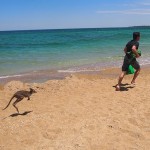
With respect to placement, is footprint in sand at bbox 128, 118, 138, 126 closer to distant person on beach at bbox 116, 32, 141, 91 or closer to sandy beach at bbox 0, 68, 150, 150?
sandy beach at bbox 0, 68, 150, 150

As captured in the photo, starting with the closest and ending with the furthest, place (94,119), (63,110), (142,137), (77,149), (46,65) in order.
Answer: (77,149)
(142,137)
(94,119)
(63,110)
(46,65)

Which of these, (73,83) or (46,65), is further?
(46,65)

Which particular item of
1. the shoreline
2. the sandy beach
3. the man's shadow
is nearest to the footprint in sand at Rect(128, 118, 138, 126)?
the sandy beach

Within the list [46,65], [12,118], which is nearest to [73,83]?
[12,118]

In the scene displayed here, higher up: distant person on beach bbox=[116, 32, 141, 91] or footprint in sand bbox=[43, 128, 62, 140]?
distant person on beach bbox=[116, 32, 141, 91]

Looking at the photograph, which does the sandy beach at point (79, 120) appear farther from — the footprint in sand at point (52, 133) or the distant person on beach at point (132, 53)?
the distant person on beach at point (132, 53)

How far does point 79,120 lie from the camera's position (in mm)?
6609

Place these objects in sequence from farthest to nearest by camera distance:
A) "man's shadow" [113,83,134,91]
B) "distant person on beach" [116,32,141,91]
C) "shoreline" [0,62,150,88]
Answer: "shoreline" [0,62,150,88] → "man's shadow" [113,83,134,91] → "distant person on beach" [116,32,141,91]

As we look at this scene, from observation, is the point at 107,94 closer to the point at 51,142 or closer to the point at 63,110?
the point at 63,110

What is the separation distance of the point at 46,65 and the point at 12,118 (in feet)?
33.8

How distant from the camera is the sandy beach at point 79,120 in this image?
222 inches

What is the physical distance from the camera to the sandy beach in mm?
5645

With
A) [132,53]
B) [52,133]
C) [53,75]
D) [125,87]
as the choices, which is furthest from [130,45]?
[53,75]

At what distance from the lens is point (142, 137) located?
19.0ft
